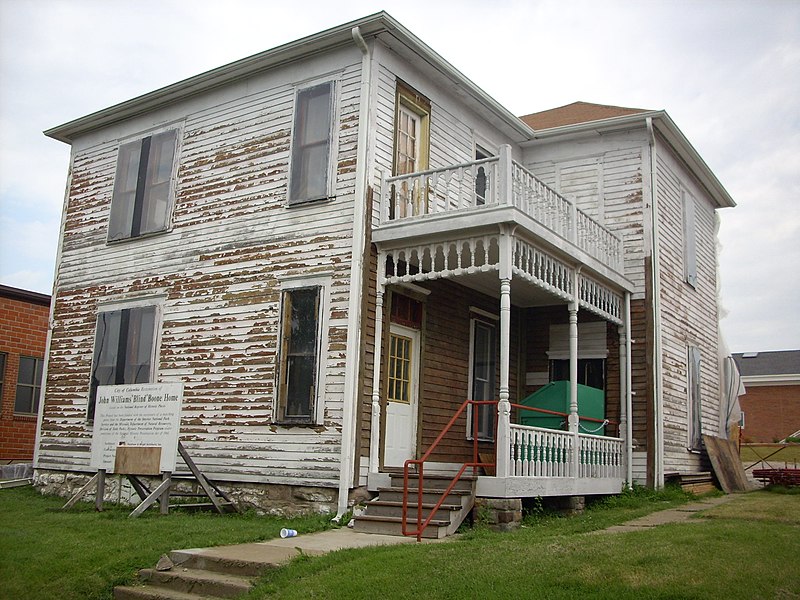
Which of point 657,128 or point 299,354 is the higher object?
point 657,128

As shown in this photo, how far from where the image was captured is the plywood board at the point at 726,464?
1742cm

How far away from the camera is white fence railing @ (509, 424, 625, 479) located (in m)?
11.5

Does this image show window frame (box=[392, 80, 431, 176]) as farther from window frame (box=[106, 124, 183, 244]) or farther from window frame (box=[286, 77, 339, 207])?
window frame (box=[106, 124, 183, 244])

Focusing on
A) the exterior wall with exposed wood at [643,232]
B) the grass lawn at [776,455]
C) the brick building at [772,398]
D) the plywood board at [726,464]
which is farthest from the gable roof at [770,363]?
the exterior wall with exposed wood at [643,232]

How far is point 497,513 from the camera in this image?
10875 mm

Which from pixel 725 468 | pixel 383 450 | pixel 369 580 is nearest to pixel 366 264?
pixel 383 450

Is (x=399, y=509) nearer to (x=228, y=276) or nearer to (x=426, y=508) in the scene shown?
(x=426, y=508)

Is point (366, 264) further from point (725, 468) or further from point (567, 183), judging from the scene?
point (725, 468)

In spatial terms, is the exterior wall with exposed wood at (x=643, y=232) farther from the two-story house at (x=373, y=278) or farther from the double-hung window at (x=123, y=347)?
the double-hung window at (x=123, y=347)

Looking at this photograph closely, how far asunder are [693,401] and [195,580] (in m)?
12.0

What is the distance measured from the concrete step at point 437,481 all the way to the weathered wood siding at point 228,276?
0.83m

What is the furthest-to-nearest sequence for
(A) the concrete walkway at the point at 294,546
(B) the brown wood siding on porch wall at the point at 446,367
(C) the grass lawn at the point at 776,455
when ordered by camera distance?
1. (C) the grass lawn at the point at 776,455
2. (B) the brown wood siding on porch wall at the point at 446,367
3. (A) the concrete walkway at the point at 294,546

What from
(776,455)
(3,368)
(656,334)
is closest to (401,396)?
(656,334)

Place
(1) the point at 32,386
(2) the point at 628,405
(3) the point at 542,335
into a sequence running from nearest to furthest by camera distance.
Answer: (2) the point at 628,405 < (3) the point at 542,335 < (1) the point at 32,386
